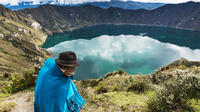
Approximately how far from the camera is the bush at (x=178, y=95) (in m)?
7.74

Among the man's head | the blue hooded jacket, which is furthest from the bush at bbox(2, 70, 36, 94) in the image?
the man's head

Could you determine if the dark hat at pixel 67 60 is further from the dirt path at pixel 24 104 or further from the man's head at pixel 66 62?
the dirt path at pixel 24 104

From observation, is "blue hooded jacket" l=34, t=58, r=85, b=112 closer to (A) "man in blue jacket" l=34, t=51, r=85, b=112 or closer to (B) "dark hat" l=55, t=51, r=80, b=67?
(A) "man in blue jacket" l=34, t=51, r=85, b=112

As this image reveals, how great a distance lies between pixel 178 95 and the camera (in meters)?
8.08

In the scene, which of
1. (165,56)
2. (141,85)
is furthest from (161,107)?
(165,56)

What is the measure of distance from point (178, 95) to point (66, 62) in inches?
303

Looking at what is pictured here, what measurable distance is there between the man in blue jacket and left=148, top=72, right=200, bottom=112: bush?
6311mm

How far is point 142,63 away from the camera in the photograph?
11450 cm

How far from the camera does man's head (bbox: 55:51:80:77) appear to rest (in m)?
3.12

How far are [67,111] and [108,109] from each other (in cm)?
631

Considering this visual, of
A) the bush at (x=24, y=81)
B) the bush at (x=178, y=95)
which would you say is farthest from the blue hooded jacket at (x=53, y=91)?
the bush at (x=24, y=81)

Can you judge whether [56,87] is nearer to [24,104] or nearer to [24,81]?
[24,104]

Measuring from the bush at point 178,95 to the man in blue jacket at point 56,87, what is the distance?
6311mm

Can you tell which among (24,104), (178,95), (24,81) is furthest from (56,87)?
(24,81)
